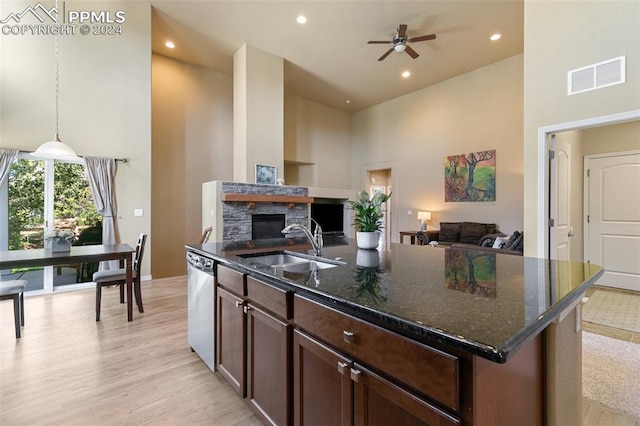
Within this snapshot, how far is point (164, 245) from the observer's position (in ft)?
18.0

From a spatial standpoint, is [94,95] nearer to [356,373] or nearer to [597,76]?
[356,373]

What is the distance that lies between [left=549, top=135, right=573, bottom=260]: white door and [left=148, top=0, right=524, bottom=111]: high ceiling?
2.35 metres

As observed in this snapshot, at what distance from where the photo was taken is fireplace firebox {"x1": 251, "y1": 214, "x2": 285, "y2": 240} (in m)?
5.41

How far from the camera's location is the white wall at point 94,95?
3.82 meters

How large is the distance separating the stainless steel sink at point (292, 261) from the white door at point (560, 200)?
294cm

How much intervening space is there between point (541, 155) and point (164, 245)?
600 centimetres

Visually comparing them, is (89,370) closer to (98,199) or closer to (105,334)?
(105,334)

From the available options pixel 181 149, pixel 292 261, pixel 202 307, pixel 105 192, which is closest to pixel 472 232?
pixel 292 261

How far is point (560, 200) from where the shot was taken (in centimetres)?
341

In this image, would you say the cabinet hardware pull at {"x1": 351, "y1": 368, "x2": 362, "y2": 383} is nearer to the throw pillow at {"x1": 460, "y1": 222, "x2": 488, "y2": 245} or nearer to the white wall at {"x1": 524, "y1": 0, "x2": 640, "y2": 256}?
the white wall at {"x1": 524, "y1": 0, "x2": 640, "y2": 256}

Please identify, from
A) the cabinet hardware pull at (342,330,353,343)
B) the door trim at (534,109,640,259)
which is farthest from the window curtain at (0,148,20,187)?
the door trim at (534,109,640,259)

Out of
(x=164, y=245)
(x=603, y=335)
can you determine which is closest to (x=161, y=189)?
(x=164, y=245)

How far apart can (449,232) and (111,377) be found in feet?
19.2

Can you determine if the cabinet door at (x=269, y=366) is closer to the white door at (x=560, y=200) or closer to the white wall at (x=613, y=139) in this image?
the white door at (x=560, y=200)
